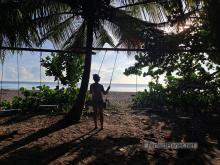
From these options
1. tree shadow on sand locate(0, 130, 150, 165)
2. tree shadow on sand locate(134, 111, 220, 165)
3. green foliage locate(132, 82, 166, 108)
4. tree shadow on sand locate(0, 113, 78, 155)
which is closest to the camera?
tree shadow on sand locate(0, 130, 150, 165)

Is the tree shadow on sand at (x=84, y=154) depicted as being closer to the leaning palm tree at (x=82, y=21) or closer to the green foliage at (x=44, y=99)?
the leaning palm tree at (x=82, y=21)

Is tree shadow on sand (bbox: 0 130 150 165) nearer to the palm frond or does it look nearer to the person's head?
the person's head

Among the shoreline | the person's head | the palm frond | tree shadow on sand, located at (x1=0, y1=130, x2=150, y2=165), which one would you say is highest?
the palm frond

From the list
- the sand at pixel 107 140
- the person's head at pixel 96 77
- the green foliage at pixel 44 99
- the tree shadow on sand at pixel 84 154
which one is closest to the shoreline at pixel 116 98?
the green foliage at pixel 44 99

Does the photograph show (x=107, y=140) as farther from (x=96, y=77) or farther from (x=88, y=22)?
(x=88, y=22)

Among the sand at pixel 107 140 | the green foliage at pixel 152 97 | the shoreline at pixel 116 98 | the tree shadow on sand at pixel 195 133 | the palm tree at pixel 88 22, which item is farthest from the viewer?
the shoreline at pixel 116 98

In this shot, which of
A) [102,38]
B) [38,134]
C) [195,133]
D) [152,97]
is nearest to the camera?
[38,134]

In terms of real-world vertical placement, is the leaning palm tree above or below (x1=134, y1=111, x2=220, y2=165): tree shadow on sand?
above

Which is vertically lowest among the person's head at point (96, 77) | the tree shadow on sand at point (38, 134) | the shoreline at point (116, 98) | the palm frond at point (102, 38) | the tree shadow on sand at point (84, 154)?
the tree shadow on sand at point (84, 154)

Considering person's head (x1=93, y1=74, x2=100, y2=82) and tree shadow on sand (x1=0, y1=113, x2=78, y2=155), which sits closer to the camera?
tree shadow on sand (x1=0, y1=113, x2=78, y2=155)

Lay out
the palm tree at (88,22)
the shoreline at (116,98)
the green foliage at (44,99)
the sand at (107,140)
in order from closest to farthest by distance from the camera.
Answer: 1. the sand at (107,140)
2. the palm tree at (88,22)
3. the green foliage at (44,99)
4. the shoreline at (116,98)

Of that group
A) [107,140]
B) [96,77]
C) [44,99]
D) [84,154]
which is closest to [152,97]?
[44,99]

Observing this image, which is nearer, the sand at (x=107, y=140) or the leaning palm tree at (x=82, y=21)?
the sand at (x=107, y=140)

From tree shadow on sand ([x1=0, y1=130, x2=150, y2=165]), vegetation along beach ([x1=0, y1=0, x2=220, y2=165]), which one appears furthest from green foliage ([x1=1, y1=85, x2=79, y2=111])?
tree shadow on sand ([x1=0, y1=130, x2=150, y2=165])
